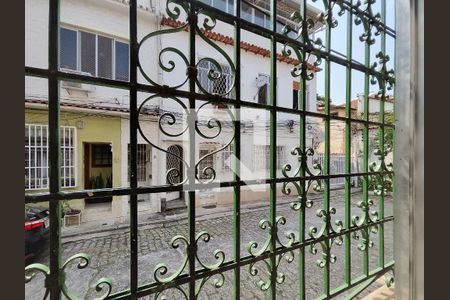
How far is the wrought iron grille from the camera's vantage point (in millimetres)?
540

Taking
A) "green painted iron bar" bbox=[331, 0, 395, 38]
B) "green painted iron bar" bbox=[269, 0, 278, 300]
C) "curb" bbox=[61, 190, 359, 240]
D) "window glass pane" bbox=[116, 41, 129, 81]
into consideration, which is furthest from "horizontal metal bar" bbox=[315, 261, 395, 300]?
"window glass pane" bbox=[116, 41, 129, 81]

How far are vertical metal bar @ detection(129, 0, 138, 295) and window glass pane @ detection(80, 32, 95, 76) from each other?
4.33 m

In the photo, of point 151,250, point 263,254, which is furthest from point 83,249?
point 263,254

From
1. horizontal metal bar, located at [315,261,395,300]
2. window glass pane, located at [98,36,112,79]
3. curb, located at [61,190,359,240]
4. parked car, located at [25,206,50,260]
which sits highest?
window glass pane, located at [98,36,112,79]

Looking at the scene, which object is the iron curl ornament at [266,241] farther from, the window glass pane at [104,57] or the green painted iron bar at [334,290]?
the window glass pane at [104,57]

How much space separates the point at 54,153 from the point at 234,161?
19.0 inches

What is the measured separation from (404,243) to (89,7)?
19.0ft

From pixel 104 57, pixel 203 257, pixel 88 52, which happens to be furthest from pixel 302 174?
pixel 88 52

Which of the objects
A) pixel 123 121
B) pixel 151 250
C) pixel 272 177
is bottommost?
pixel 151 250

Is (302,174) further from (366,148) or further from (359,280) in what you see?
(359,280)

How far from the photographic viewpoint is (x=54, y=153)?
1.75ft

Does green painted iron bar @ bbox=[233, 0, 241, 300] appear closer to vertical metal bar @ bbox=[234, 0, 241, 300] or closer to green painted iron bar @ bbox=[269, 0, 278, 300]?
vertical metal bar @ bbox=[234, 0, 241, 300]

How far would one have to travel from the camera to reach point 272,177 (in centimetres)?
86

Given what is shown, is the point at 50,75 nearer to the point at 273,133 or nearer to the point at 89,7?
the point at 273,133
